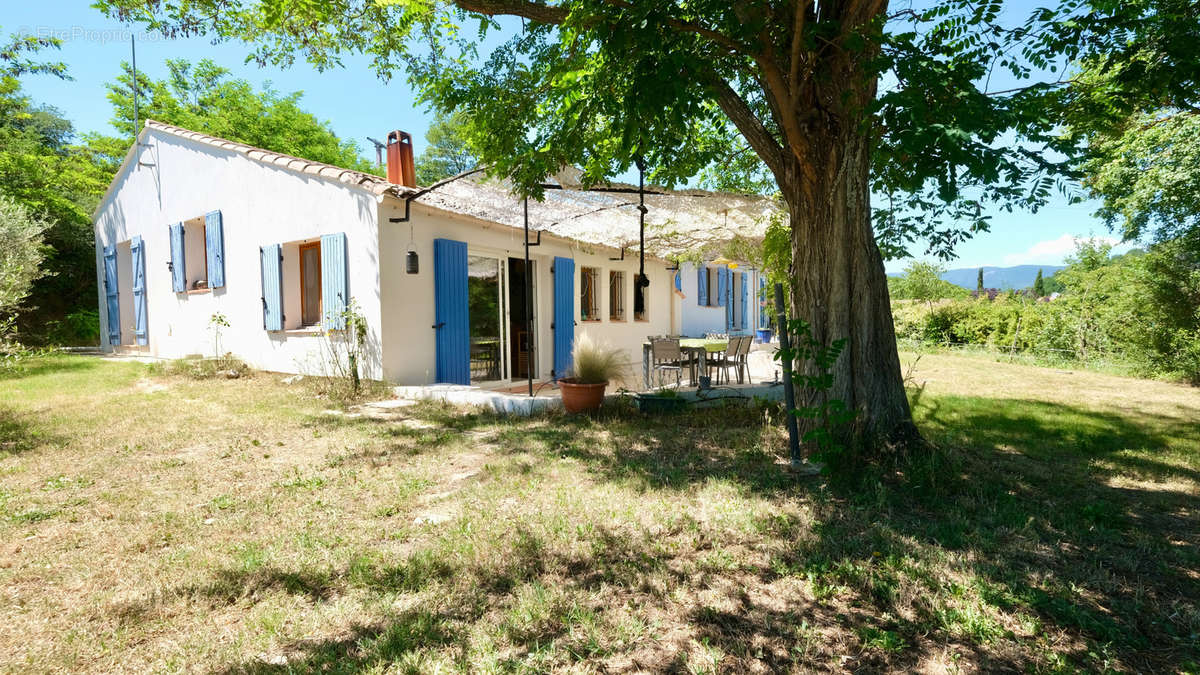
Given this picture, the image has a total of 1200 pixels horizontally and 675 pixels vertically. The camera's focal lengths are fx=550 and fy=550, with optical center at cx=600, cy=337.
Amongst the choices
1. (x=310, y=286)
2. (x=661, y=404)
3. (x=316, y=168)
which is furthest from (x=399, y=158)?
(x=661, y=404)

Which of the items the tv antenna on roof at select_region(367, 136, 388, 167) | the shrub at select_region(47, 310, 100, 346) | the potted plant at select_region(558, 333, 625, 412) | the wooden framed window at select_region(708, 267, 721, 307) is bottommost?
the potted plant at select_region(558, 333, 625, 412)

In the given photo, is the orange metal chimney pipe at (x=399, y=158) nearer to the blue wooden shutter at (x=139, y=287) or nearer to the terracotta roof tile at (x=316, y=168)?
the terracotta roof tile at (x=316, y=168)

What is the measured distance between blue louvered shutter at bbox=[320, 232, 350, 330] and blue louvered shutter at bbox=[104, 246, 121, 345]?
7.44 meters

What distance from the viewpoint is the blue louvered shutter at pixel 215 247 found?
29.7 feet

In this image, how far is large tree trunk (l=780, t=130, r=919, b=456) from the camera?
3631 mm

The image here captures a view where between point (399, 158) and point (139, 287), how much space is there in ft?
22.0

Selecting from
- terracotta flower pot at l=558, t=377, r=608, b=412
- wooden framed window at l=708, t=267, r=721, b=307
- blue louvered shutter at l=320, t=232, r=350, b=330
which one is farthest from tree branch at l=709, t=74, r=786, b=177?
wooden framed window at l=708, t=267, r=721, b=307

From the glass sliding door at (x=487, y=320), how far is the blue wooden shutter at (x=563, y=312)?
93 cm

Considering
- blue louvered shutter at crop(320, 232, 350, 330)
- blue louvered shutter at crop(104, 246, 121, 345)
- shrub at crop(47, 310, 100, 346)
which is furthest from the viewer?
shrub at crop(47, 310, 100, 346)

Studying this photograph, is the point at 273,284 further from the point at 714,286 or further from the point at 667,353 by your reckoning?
the point at 714,286

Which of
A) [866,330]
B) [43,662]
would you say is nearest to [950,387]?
[866,330]

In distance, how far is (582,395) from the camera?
5.92m

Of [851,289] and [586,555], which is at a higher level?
[851,289]

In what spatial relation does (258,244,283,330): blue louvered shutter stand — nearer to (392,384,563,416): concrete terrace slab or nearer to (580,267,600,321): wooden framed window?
(392,384,563,416): concrete terrace slab
